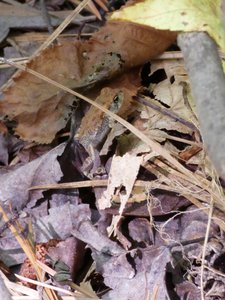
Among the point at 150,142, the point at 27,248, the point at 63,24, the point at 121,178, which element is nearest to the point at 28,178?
the point at 27,248

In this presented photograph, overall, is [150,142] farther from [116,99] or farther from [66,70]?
[66,70]

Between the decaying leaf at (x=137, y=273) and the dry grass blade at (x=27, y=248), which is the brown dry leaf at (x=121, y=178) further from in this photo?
the dry grass blade at (x=27, y=248)

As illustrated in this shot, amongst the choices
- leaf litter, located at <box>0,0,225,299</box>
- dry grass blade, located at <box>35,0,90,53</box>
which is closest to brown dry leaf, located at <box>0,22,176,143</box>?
leaf litter, located at <box>0,0,225,299</box>

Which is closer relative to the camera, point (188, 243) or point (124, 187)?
point (188, 243)

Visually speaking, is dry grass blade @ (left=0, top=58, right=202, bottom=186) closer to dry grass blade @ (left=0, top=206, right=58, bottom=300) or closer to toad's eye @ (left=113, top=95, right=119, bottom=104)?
toad's eye @ (left=113, top=95, right=119, bottom=104)

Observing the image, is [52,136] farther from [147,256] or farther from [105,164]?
[147,256]

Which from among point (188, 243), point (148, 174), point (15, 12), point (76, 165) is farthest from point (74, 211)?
point (15, 12)
